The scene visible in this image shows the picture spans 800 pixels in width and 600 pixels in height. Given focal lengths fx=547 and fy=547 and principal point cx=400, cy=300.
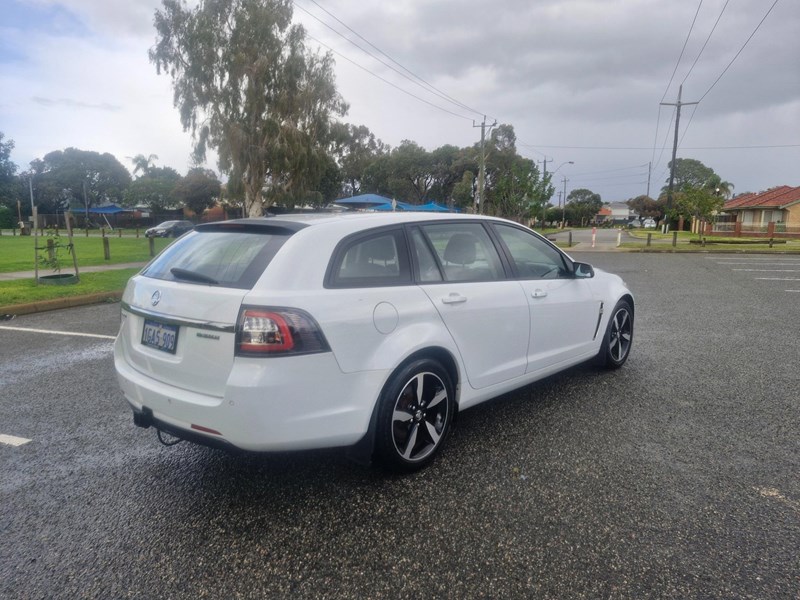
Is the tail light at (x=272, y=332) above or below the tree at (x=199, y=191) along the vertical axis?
below

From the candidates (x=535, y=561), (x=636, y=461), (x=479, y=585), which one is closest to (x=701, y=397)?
(x=636, y=461)

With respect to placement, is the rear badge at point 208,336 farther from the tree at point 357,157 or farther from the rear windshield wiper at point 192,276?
the tree at point 357,157

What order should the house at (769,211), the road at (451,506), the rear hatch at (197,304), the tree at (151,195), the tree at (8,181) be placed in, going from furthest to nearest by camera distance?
the tree at (151,195) → the tree at (8,181) → the house at (769,211) → the rear hatch at (197,304) → the road at (451,506)

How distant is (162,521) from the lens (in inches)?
109

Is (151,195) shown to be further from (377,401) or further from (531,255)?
(377,401)

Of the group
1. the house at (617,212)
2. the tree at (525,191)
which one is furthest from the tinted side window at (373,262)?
the house at (617,212)

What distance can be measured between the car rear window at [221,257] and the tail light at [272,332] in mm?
208

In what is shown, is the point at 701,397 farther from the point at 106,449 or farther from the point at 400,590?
the point at 106,449

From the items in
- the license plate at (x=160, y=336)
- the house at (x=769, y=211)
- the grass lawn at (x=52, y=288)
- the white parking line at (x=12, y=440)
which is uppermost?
the house at (x=769, y=211)

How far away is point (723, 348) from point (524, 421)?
352 cm

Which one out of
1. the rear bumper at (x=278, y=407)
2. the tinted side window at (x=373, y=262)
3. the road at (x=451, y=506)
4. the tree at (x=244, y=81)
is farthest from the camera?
the tree at (x=244, y=81)

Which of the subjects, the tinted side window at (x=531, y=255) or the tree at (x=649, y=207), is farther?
the tree at (x=649, y=207)

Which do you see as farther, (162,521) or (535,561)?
(162,521)

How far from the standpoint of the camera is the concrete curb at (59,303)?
8633mm
